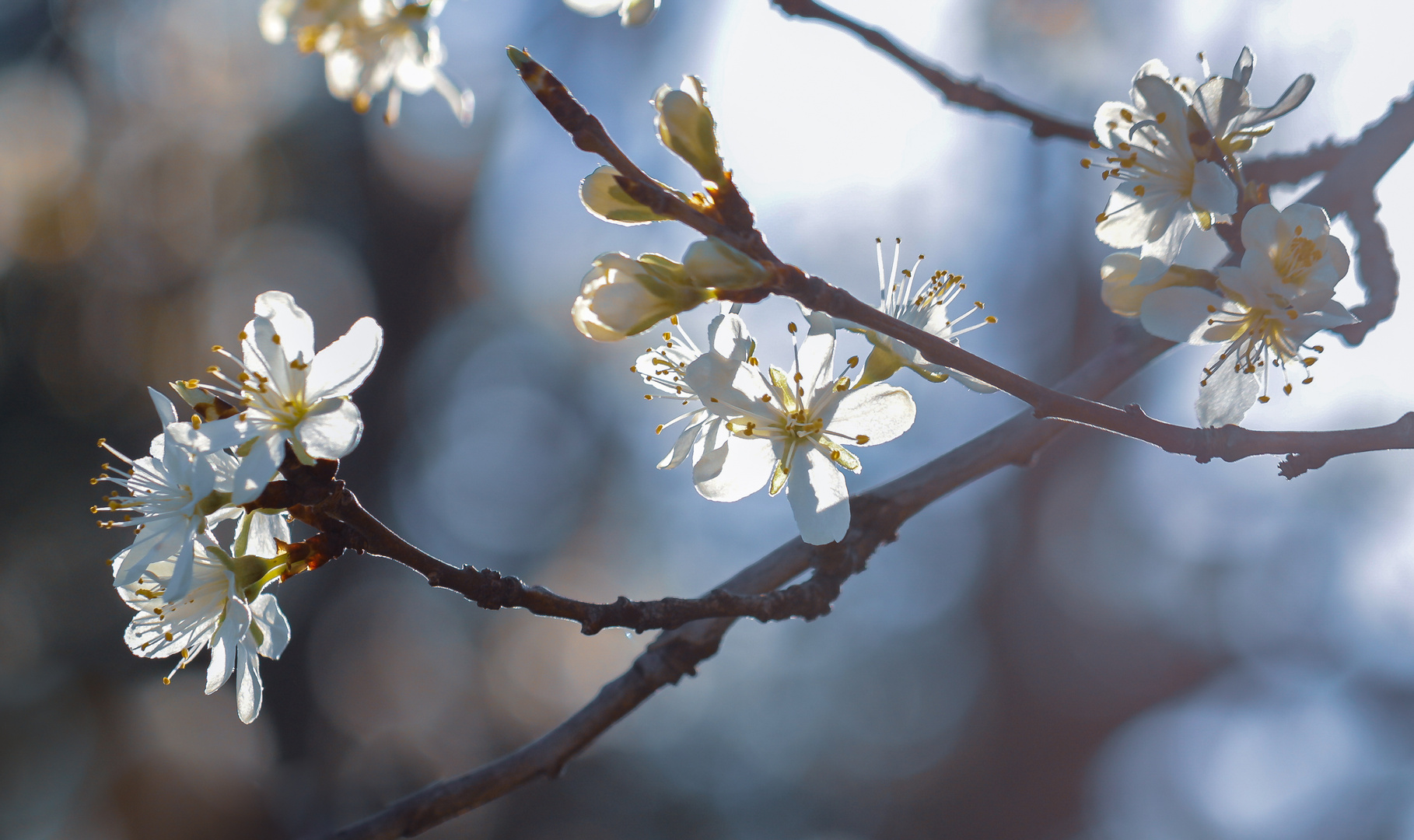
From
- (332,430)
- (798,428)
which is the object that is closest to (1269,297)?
(798,428)

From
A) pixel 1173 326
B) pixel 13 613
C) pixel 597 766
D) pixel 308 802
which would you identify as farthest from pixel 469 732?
pixel 1173 326

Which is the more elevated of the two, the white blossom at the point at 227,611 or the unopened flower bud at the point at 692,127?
the unopened flower bud at the point at 692,127

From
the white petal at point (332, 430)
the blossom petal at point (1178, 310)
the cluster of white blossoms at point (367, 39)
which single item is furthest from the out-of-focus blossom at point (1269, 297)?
the cluster of white blossoms at point (367, 39)

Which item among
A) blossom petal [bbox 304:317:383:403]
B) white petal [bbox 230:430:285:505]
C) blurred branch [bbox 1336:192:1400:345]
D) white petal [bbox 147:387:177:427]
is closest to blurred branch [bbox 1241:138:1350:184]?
blurred branch [bbox 1336:192:1400:345]

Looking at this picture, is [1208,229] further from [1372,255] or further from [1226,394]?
[1372,255]

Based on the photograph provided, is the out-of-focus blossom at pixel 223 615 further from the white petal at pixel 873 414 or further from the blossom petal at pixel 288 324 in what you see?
the white petal at pixel 873 414

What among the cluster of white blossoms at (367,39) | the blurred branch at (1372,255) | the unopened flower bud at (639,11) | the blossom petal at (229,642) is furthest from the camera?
the cluster of white blossoms at (367,39)

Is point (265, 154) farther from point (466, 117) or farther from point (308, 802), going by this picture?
point (308, 802)

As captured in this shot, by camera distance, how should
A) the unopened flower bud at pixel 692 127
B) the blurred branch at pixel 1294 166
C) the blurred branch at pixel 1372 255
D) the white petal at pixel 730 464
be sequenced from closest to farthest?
the unopened flower bud at pixel 692 127 < the white petal at pixel 730 464 < the blurred branch at pixel 1372 255 < the blurred branch at pixel 1294 166
